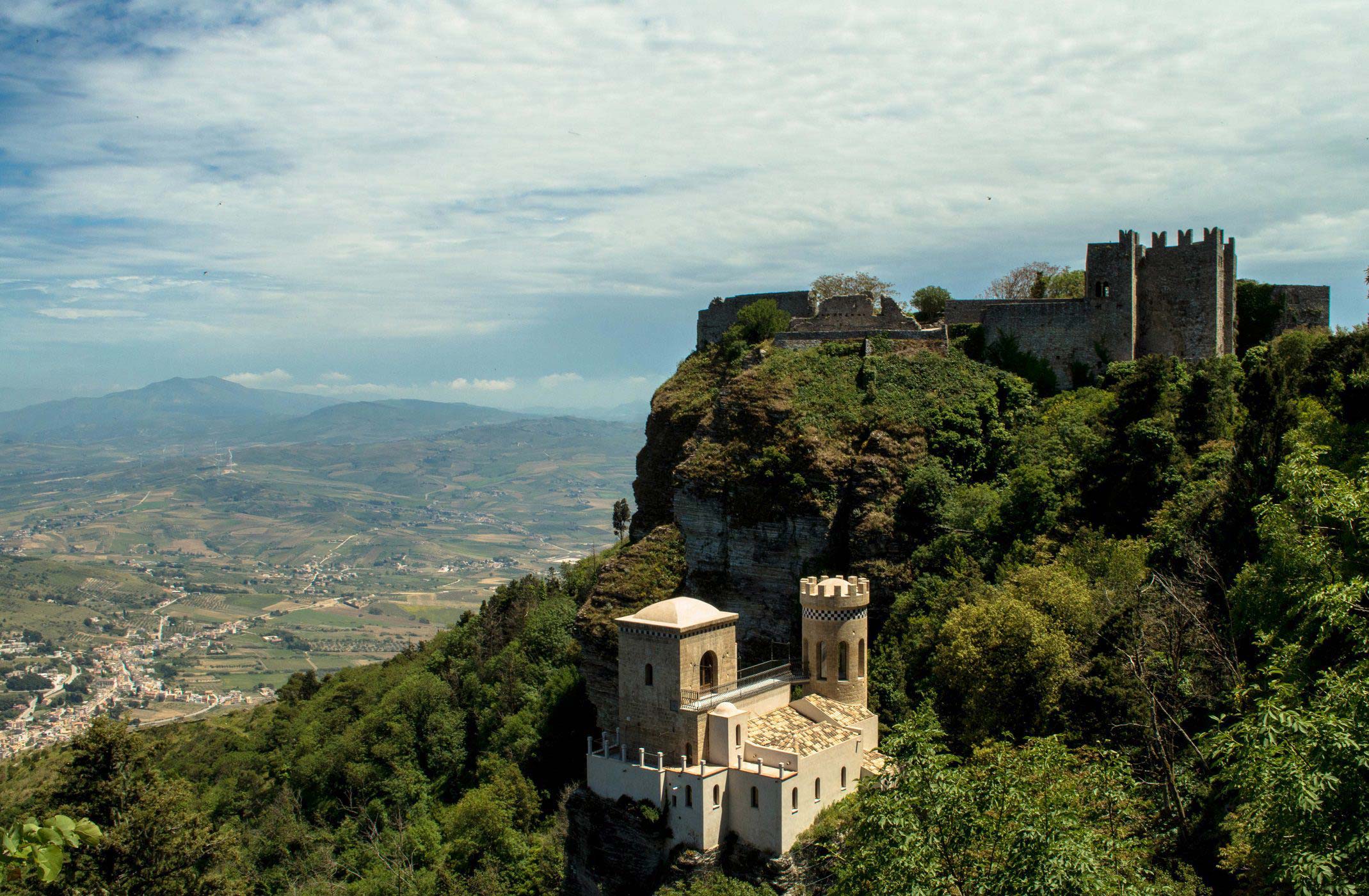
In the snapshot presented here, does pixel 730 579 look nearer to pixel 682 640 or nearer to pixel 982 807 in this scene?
pixel 682 640

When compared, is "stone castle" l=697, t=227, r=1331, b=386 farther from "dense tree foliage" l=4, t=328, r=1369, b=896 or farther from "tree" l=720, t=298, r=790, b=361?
"tree" l=720, t=298, r=790, b=361

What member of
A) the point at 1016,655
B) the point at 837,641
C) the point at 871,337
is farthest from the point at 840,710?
the point at 871,337

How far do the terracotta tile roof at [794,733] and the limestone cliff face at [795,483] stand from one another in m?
10.4

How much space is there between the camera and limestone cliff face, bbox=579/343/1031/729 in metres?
47.2

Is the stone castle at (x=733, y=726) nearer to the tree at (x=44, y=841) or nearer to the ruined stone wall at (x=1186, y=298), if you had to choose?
the ruined stone wall at (x=1186, y=298)

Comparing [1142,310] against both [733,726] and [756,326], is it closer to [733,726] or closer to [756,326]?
[756,326]

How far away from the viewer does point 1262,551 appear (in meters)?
30.2

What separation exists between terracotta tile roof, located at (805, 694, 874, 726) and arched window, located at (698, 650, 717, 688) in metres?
3.46

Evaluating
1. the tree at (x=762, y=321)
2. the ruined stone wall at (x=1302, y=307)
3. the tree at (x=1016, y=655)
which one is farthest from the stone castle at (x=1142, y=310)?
the tree at (x=1016, y=655)

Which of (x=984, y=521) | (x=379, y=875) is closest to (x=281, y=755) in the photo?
(x=379, y=875)

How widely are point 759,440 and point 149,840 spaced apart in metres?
29.9

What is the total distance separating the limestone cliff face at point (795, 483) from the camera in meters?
47.2

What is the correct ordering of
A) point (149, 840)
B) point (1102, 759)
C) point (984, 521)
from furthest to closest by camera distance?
point (984, 521) → point (149, 840) → point (1102, 759)

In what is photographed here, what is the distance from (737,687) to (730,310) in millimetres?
33768
